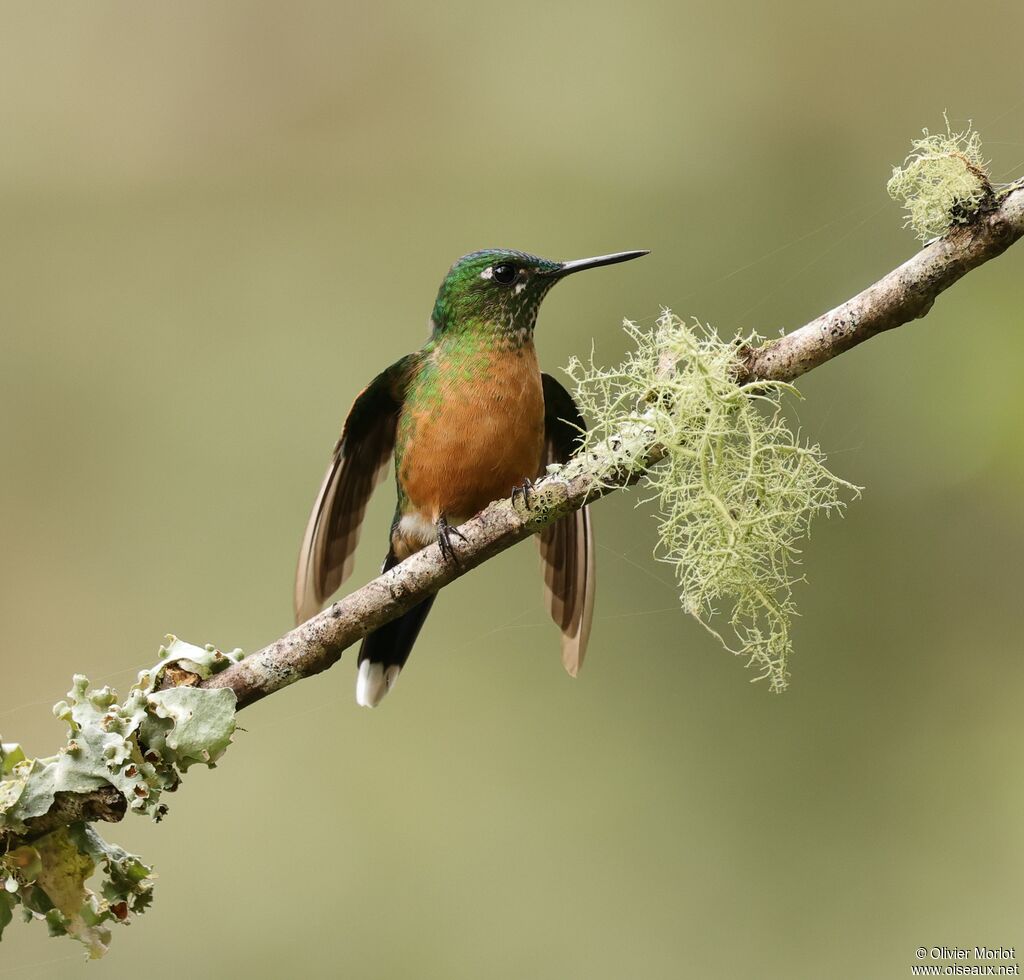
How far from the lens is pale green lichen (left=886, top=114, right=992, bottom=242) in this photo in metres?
2.03

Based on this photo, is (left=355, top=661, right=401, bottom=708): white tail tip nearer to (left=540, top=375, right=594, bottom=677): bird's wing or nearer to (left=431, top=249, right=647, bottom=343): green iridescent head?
(left=540, top=375, right=594, bottom=677): bird's wing

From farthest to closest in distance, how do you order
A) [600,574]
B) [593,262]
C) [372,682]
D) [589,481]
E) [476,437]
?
[600,574]
[372,682]
[476,437]
[593,262]
[589,481]

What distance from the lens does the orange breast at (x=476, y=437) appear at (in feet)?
10.8

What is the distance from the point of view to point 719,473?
7.52ft

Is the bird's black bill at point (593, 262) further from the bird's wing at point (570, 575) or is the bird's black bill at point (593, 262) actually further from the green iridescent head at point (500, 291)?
the bird's wing at point (570, 575)

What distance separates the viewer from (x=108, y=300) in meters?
7.29

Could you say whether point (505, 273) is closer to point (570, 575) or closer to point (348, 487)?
point (348, 487)

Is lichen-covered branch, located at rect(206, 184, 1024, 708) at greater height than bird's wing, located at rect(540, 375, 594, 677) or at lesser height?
lesser

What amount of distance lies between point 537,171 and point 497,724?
2953 mm

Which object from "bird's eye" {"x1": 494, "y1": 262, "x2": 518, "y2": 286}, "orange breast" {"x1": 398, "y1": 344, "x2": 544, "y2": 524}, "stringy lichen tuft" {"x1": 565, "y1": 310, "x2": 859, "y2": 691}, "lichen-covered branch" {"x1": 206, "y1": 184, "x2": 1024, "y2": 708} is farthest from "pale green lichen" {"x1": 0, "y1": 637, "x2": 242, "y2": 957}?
"bird's eye" {"x1": 494, "y1": 262, "x2": 518, "y2": 286}

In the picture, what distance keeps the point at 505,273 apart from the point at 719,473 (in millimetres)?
1384

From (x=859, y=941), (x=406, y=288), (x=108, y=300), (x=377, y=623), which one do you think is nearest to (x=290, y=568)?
(x=406, y=288)

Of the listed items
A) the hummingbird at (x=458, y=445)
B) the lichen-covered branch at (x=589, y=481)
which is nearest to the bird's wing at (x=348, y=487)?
the hummingbird at (x=458, y=445)

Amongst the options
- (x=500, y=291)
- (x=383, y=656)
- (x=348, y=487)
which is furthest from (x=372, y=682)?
(x=500, y=291)
